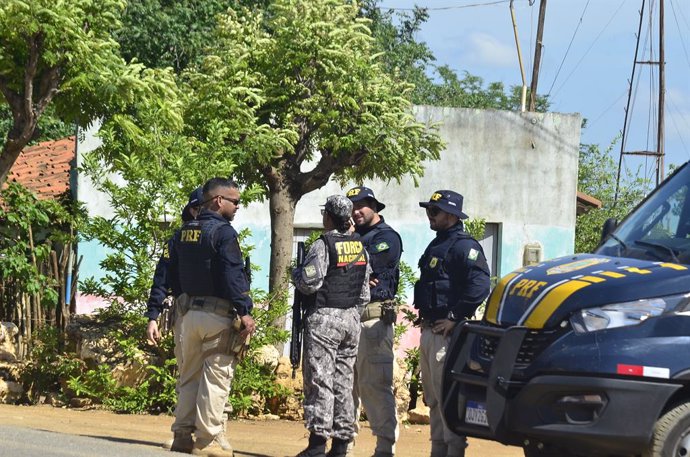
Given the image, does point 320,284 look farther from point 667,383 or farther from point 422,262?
point 667,383

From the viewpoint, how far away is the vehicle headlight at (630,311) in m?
6.10

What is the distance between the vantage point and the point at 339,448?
8258 millimetres

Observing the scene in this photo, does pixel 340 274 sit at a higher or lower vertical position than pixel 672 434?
higher

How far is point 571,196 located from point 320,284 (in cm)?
1334

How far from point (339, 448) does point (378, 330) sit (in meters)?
0.96

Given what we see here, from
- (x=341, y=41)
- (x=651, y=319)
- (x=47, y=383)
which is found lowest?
(x=47, y=383)

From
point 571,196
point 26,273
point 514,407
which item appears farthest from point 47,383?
point 571,196

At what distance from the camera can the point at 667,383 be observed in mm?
6023

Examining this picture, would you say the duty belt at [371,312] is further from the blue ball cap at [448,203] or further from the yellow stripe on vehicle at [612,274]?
the yellow stripe on vehicle at [612,274]

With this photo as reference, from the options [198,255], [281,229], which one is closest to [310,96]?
[281,229]

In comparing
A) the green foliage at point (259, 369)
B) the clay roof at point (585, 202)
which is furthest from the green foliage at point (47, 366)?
the clay roof at point (585, 202)

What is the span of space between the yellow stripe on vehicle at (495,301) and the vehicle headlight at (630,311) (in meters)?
0.70

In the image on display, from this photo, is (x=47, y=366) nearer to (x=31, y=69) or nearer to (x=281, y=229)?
(x=31, y=69)

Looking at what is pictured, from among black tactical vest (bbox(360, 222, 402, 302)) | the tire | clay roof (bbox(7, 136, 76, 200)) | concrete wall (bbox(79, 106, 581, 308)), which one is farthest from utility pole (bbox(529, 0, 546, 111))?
the tire
